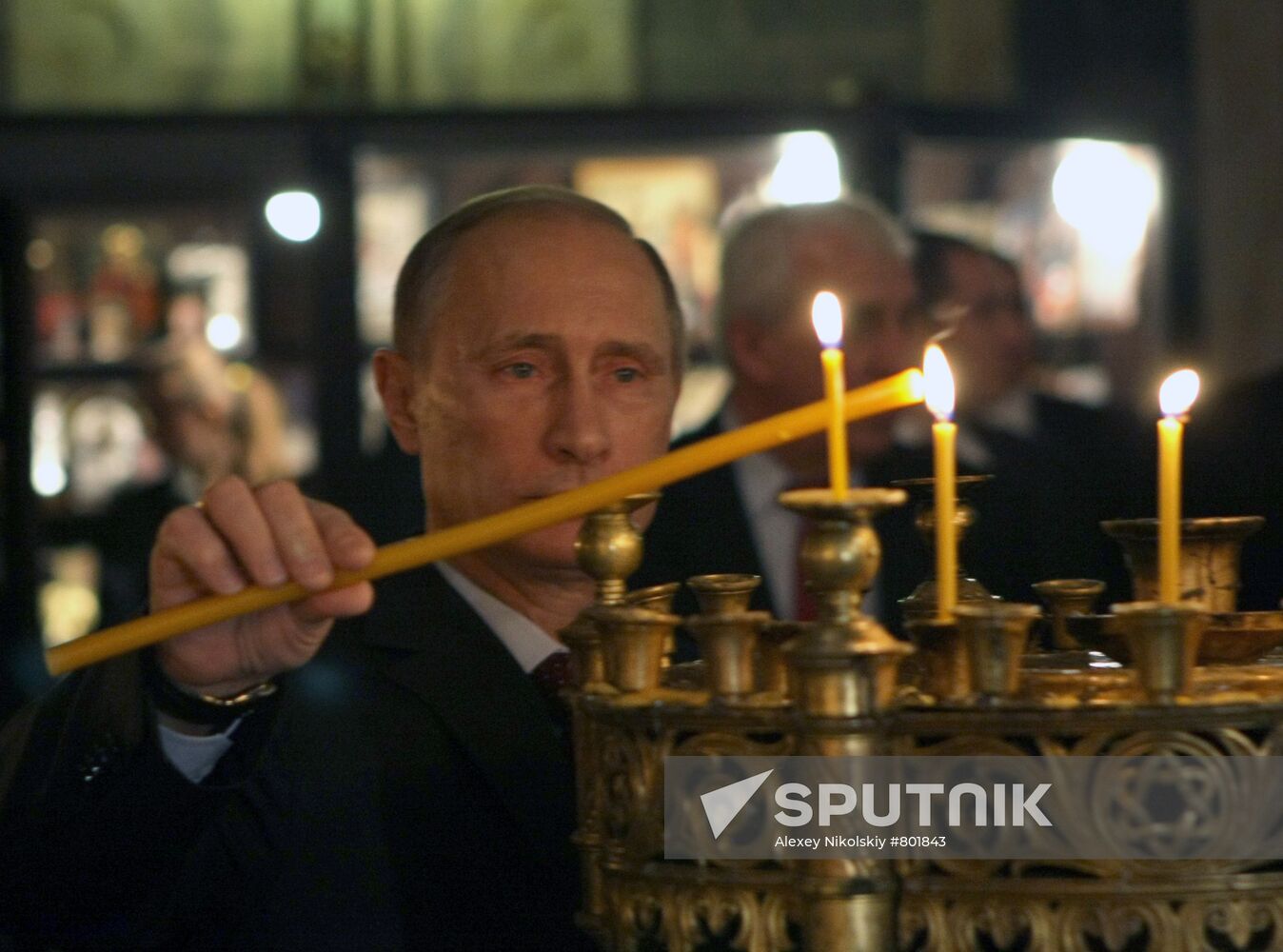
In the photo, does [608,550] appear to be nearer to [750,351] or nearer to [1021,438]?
[750,351]

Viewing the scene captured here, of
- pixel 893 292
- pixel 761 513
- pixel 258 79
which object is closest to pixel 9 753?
pixel 761 513

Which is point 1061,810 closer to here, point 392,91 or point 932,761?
point 932,761

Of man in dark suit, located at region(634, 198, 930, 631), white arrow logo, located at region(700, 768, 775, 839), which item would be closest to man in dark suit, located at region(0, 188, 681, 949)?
white arrow logo, located at region(700, 768, 775, 839)

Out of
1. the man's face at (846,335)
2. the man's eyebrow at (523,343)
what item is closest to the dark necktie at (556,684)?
the man's eyebrow at (523,343)

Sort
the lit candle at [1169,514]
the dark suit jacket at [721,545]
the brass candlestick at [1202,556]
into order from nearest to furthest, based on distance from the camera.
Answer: the lit candle at [1169,514], the brass candlestick at [1202,556], the dark suit jacket at [721,545]

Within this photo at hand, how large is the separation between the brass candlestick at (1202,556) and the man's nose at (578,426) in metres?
0.51

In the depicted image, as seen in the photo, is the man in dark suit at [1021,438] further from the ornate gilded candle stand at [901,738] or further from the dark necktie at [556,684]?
the ornate gilded candle stand at [901,738]

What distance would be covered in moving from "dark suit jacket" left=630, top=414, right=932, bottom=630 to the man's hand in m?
0.41

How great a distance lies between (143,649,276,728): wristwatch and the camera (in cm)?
131

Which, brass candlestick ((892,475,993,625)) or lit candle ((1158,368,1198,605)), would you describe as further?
brass candlestick ((892,475,993,625))

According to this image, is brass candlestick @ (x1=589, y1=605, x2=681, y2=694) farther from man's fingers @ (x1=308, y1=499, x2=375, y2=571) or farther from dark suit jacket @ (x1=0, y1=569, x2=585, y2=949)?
dark suit jacket @ (x1=0, y1=569, x2=585, y2=949)

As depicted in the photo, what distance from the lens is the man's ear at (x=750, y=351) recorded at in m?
3.39

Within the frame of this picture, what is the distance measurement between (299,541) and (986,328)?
128 inches

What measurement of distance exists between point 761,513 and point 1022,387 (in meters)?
1.50
